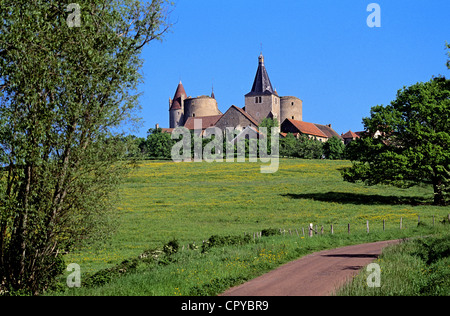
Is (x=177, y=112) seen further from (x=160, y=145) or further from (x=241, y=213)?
(x=241, y=213)

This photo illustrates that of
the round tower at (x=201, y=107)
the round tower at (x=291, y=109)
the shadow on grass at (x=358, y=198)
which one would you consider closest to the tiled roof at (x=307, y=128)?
the round tower at (x=291, y=109)

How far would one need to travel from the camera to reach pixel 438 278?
14.5 m

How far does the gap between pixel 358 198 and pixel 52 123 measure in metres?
45.3

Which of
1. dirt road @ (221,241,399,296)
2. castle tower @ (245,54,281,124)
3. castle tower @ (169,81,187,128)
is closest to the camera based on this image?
dirt road @ (221,241,399,296)

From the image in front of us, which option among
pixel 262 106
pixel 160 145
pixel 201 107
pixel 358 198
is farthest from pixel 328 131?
pixel 358 198

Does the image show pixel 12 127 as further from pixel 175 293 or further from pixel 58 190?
pixel 175 293

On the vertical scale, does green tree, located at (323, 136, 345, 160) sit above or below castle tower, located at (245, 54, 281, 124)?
below

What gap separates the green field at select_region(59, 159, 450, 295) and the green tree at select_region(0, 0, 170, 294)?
7.34 ft

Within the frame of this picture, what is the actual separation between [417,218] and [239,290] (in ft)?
104

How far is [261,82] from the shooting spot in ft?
575

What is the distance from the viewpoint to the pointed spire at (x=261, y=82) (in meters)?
173

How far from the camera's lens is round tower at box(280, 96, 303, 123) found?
577 ft

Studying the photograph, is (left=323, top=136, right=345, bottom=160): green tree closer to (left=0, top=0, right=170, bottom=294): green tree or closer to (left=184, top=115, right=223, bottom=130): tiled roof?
(left=184, top=115, right=223, bottom=130): tiled roof

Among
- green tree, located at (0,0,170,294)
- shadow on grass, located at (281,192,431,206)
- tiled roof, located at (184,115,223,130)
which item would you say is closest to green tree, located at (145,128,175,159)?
tiled roof, located at (184,115,223,130)
